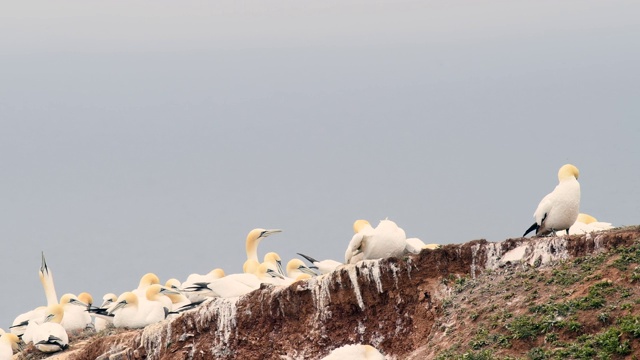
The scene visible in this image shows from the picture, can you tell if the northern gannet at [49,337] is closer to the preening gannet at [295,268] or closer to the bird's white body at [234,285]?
the bird's white body at [234,285]

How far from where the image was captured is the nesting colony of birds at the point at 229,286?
23.6m

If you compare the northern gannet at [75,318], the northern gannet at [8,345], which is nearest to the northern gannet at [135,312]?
the northern gannet at [75,318]

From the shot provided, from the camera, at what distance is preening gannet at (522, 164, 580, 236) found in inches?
923

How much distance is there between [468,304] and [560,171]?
10.9 ft

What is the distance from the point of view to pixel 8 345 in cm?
2991

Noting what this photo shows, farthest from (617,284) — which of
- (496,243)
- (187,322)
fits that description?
(187,322)

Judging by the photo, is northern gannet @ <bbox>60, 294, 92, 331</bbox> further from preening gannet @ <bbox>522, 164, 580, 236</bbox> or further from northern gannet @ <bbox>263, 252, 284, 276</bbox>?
preening gannet @ <bbox>522, 164, 580, 236</bbox>

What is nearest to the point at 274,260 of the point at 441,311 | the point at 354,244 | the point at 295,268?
the point at 295,268

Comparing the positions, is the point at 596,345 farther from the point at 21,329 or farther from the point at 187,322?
the point at 21,329

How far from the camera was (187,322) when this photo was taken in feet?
84.4

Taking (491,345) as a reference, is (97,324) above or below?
above

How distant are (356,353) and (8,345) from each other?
11310 mm

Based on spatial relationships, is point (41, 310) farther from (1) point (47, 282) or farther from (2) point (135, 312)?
(2) point (135, 312)

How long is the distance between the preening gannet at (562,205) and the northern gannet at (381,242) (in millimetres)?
2503
